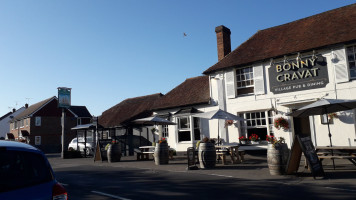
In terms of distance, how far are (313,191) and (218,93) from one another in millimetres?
10456

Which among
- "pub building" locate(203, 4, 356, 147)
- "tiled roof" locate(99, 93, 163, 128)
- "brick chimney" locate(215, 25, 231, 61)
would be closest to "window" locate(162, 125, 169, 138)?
"tiled roof" locate(99, 93, 163, 128)

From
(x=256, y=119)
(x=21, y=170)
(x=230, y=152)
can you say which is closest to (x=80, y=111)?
(x=256, y=119)

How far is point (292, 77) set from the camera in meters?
14.4

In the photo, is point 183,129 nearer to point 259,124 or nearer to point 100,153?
point 259,124

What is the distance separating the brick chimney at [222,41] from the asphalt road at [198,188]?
1085cm

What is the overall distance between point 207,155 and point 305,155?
418cm

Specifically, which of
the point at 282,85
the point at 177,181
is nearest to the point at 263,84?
the point at 282,85

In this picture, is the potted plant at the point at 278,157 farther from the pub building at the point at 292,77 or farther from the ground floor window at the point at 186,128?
the ground floor window at the point at 186,128

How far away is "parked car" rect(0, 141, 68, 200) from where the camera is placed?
311 centimetres

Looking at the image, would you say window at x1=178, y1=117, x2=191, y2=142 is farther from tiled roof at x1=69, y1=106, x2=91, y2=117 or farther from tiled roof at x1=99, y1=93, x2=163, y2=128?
tiled roof at x1=69, y1=106, x2=91, y2=117

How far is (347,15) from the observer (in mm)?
15305

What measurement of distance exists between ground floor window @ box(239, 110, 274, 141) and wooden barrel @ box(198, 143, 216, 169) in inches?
182

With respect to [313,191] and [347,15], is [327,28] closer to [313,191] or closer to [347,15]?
[347,15]

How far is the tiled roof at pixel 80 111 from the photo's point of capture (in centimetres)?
4650
